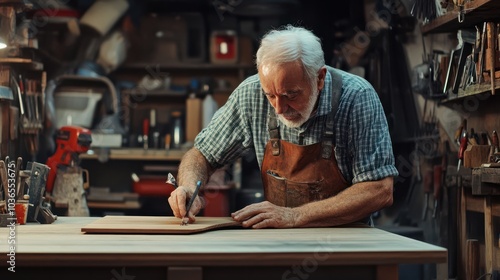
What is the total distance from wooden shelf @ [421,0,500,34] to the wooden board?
201 centimetres

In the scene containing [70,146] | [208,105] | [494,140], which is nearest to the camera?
[494,140]

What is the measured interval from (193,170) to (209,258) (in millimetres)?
1137

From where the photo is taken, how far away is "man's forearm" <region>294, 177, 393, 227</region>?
105 inches

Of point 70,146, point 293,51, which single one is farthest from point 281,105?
point 70,146

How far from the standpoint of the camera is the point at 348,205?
271 centimetres

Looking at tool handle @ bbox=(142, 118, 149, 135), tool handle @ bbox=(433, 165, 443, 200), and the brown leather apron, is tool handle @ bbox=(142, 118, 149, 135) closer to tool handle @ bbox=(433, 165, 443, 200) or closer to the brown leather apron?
tool handle @ bbox=(433, 165, 443, 200)

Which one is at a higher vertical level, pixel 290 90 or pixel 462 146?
pixel 290 90

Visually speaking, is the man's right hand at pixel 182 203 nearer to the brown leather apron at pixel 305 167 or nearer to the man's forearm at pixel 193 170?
the man's forearm at pixel 193 170

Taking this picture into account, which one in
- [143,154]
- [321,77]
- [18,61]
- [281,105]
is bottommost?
[143,154]

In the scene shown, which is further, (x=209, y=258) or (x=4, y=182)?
(x=4, y=182)

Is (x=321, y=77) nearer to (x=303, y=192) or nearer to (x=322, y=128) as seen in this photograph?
(x=322, y=128)

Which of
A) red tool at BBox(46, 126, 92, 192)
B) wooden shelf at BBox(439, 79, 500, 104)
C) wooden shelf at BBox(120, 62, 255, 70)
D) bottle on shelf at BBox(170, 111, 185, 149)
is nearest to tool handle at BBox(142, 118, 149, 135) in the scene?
bottle on shelf at BBox(170, 111, 185, 149)

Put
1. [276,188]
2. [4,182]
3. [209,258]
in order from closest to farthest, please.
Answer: [209,258] < [4,182] < [276,188]

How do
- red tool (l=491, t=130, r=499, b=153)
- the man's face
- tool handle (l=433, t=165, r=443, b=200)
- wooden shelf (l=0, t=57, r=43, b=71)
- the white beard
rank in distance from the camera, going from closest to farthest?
the man's face → the white beard → red tool (l=491, t=130, r=499, b=153) → wooden shelf (l=0, t=57, r=43, b=71) → tool handle (l=433, t=165, r=443, b=200)
